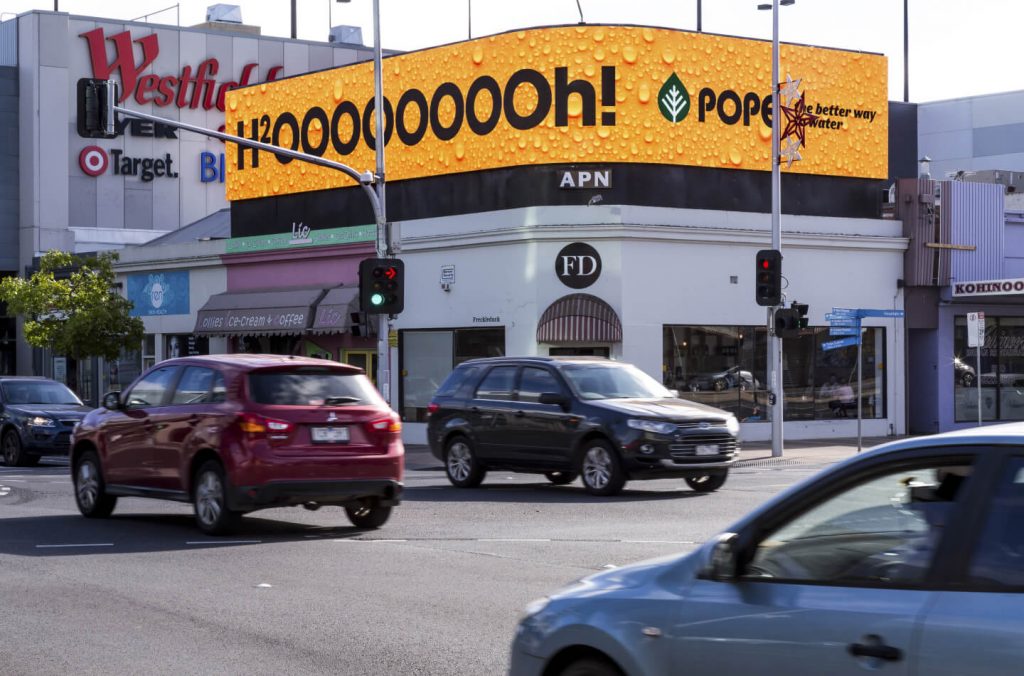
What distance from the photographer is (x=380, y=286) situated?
26.7 m

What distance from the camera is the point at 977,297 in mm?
35625

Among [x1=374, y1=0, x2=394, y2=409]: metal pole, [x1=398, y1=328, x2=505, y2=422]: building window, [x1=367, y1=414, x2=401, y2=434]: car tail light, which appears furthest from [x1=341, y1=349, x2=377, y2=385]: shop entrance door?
[x1=367, y1=414, x2=401, y2=434]: car tail light

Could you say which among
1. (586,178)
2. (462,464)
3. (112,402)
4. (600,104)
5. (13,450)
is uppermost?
(600,104)

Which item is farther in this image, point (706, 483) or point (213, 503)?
point (706, 483)

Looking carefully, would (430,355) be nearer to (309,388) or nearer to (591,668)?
(309,388)

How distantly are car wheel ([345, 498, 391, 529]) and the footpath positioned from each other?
37.8 ft

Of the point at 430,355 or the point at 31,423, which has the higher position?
the point at 430,355

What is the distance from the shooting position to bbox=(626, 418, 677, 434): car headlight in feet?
61.0

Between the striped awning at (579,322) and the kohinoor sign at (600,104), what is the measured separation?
326cm

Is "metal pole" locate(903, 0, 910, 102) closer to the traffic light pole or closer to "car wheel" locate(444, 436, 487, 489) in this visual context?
the traffic light pole

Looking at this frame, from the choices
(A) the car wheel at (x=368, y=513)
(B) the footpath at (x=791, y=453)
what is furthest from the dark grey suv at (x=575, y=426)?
(B) the footpath at (x=791, y=453)

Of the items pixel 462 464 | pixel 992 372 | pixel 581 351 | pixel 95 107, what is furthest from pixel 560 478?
pixel 992 372

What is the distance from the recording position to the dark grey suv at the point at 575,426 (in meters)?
18.7

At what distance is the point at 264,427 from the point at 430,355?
21.0 meters
